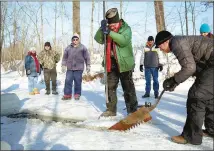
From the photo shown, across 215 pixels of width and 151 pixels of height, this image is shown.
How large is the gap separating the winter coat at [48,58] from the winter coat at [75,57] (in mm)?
1291

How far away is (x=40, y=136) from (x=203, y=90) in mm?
2085

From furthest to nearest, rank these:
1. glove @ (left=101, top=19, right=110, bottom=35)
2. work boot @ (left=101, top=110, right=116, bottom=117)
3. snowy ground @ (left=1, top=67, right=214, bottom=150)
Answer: work boot @ (left=101, top=110, right=116, bottom=117) < glove @ (left=101, top=19, right=110, bottom=35) < snowy ground @ (left=1, top=67, right=214, bottom=150)

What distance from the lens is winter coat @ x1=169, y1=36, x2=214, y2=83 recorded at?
11.3ft

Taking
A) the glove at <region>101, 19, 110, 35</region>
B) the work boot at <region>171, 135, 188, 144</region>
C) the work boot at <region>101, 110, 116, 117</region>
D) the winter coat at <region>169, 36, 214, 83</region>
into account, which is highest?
the glove at <region>101, 19, 110, 35</region>

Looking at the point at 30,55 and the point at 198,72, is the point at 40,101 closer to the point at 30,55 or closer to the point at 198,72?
the point at 30,55

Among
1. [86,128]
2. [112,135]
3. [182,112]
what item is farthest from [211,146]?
[182,112]

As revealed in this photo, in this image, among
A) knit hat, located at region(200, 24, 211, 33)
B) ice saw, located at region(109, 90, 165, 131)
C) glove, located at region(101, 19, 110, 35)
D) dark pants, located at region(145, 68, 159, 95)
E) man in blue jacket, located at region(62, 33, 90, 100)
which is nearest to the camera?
ice saw, located at region(109, 90, 165, 131)

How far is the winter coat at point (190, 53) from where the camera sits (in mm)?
3434

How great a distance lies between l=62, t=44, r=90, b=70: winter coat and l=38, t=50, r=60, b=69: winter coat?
1.29m

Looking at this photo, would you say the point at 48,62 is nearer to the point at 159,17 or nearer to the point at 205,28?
the point at 205,28

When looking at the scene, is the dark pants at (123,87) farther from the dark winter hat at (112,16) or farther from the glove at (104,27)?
the dark winter hat at (112,16)

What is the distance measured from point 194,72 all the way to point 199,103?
0.37 m

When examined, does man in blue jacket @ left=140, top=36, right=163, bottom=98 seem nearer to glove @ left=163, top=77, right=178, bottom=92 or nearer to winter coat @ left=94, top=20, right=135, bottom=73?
winter coat @ left=94, top=20, right=135, bottom=73

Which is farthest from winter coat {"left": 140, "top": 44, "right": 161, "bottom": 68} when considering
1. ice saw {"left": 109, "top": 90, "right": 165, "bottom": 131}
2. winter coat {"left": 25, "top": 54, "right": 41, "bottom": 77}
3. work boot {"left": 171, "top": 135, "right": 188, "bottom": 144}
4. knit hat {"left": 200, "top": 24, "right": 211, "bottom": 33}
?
work boot {"left": 171, "top": 135, "right": 188, "bottom": 144}
